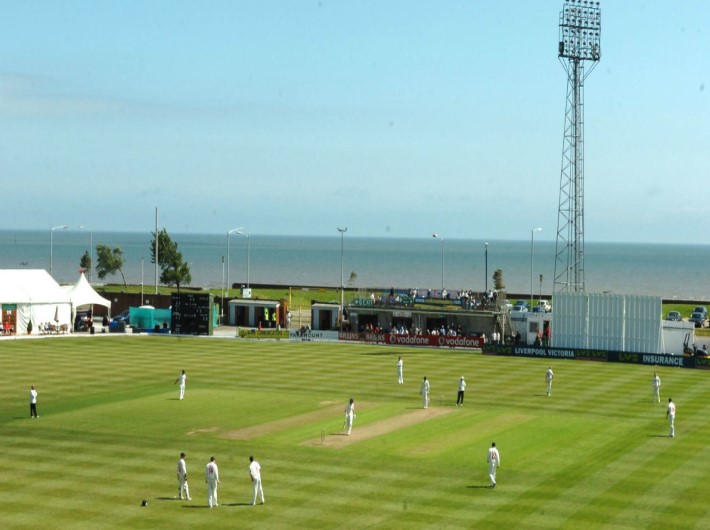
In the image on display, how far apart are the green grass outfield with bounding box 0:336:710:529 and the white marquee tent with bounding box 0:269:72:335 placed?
18766mm

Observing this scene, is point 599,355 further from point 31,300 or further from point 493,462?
point 31,300

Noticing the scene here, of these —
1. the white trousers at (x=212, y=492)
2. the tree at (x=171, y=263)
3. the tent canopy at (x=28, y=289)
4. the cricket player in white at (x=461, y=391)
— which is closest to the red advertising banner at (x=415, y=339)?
the tent canopy at (x=28, y=289)

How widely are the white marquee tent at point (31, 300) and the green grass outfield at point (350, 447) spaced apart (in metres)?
18.8

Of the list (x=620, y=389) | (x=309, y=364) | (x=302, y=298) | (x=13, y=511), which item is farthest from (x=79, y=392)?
(x=302, y=298)

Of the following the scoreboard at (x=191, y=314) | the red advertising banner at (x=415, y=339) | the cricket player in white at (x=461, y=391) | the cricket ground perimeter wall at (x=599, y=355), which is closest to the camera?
the cricket player in white at (x=461, y=391)

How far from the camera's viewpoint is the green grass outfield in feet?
98.8

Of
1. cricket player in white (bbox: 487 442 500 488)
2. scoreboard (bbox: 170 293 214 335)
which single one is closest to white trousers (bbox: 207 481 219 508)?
cricket player in white (bbox: 487 442 500 488)

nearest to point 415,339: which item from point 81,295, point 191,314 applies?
point 191,314

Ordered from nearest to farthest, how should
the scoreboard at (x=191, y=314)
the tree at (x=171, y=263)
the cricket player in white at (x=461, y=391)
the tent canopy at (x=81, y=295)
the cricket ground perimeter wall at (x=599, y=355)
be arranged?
the cricket player in white at (x=461, y=391)
the cricket ground perimeter wall at (x=599, y=355)
the scoreboard at (x=191, y=314)
the tent canopy at (x=81, y=295)
the tree at (x=171, y=263)

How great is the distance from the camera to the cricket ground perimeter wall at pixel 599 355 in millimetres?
69725

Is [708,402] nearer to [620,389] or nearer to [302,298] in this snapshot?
[620,389]

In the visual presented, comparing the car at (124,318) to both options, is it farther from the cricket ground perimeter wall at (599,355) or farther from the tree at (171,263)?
the cricket ground perimeter wall at (599,355)

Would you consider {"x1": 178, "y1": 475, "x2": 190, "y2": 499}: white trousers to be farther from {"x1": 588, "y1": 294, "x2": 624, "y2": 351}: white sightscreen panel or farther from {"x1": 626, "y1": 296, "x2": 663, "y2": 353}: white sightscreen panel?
{"x1": 626, "y1": 296, "x2": 663, "y2": 353}: white sightscreen panel

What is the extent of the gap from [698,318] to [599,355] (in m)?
35.9
